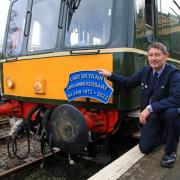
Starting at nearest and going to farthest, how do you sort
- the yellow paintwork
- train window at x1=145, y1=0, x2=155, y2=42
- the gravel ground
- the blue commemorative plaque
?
the blue commemorative plaque, the yellow paintwork, train window at x1=145, y1=0, x2=155, y2=42, the gravel ground

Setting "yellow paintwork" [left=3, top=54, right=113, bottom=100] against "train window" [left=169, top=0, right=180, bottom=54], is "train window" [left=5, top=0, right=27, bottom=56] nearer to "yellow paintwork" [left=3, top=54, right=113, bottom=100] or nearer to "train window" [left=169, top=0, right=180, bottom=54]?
"yellow paintwork" [left=3, top=54, right=113, bottom=100]

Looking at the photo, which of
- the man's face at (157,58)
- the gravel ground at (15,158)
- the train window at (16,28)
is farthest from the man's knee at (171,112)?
the gravel ground at (15,158)

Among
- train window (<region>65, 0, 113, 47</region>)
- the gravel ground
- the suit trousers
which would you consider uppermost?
train window (<region>65, 0, 113, 47</region>)

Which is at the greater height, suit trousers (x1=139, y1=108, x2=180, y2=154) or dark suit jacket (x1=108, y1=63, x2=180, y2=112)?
dark suit jacket (x1=108, y1=63, x2=180, y2=112)

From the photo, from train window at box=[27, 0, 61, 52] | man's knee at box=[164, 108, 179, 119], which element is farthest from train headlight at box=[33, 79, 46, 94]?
man's knee at box=[164, 108, 179, 119]

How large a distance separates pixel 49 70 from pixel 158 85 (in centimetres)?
158

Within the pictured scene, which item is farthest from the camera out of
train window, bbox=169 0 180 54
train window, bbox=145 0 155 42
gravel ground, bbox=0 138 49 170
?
train window, bbox=169 0 180 54

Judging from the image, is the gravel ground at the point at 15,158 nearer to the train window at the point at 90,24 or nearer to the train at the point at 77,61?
the train at the point at 77,61

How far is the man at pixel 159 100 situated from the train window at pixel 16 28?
6.05 ft

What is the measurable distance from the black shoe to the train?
2.62 feet

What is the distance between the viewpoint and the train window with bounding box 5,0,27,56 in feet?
15.9

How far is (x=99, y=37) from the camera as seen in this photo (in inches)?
153

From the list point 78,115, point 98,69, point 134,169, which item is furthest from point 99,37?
point 134,169

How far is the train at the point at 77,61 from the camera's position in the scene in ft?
12.0
